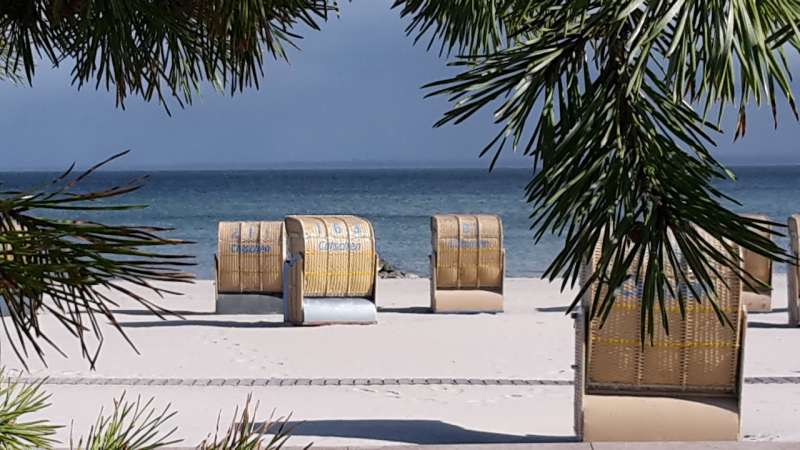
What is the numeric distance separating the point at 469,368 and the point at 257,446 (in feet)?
28.1

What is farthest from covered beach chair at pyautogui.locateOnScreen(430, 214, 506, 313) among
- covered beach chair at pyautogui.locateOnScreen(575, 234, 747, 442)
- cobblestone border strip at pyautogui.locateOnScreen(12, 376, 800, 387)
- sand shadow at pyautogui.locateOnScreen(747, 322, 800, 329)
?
covered beach chair at pyautogui.locateOnScreen(575, 234, 747, 442)

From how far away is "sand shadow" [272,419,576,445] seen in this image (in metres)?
6.80

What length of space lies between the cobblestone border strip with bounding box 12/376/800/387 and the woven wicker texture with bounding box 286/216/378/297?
11.1 feet

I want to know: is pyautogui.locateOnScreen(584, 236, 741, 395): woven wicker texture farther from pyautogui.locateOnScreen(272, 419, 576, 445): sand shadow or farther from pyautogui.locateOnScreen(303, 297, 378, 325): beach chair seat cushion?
pyautogui.locateOnScreen(303, 297, 378, 325): beach chair seat cushion

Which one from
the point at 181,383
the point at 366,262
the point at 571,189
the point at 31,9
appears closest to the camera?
the point at 571,189

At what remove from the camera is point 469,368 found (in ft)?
31.9

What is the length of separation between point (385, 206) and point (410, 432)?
58680mm

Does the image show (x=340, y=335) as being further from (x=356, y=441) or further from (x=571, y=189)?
(x=571, y=189)

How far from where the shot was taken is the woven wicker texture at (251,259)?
13.7 metres

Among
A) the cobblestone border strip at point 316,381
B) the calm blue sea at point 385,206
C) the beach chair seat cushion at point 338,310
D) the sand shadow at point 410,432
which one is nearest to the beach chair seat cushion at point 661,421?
the sand shadow at point 410,432

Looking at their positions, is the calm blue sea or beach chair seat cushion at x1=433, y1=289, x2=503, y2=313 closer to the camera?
beach chair seat cushion at x1=433, y1=289, x2=503, y2=313

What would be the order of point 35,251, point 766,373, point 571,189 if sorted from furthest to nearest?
point 766,373
point 571,189
point 35,251

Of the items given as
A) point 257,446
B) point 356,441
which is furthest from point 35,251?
point 356,441

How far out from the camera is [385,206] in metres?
65.6
